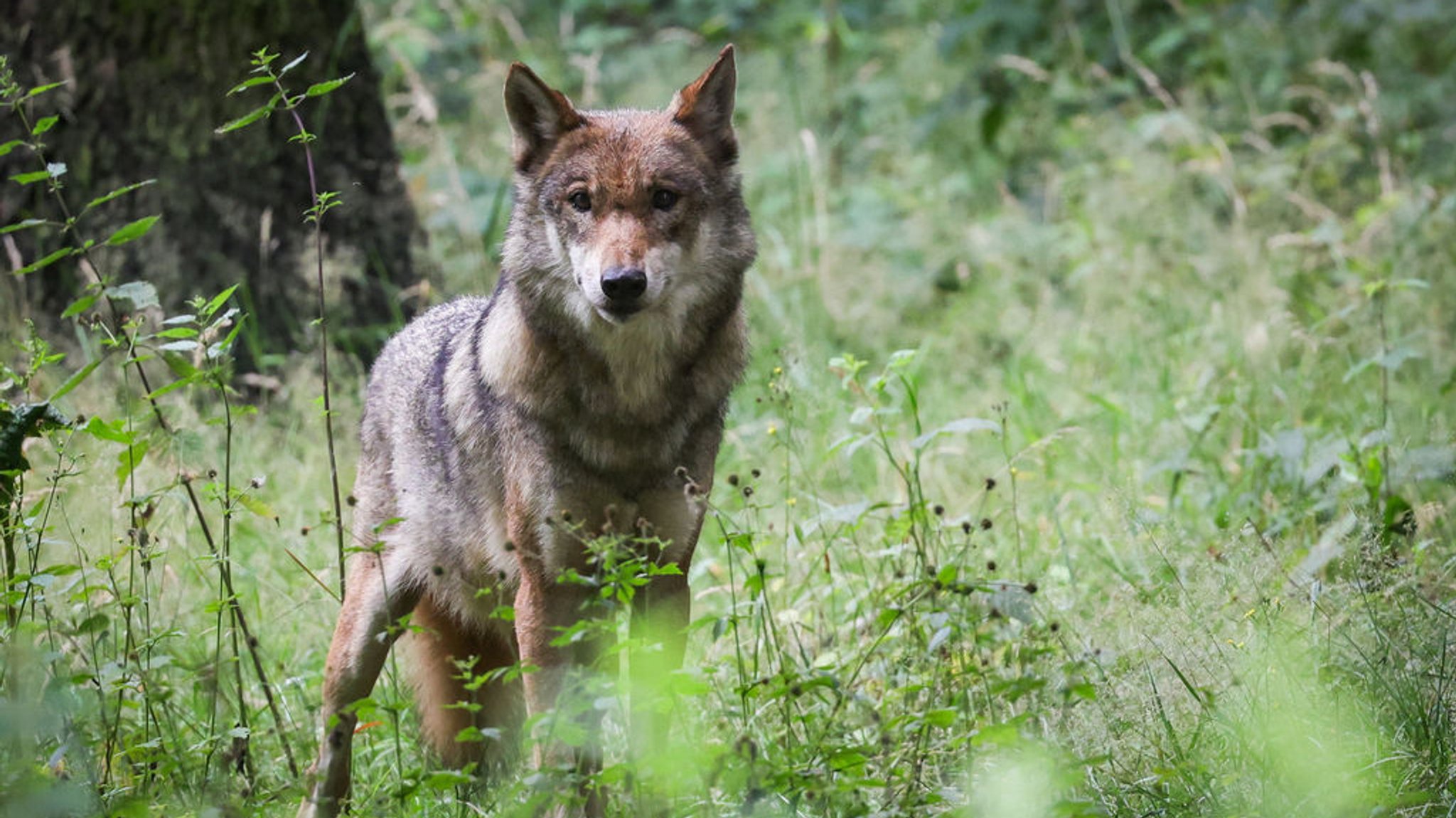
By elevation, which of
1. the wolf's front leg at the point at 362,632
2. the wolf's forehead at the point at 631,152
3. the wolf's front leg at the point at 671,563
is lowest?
the wolf's front leg at the point at 362,632

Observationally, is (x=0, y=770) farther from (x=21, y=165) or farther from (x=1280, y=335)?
(x=1280, y=335)

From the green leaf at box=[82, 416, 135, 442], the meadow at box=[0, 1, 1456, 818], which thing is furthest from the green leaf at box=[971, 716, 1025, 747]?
the green leaf at box=[82, 416, 135, 442]

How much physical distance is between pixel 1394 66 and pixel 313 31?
626 centimetres

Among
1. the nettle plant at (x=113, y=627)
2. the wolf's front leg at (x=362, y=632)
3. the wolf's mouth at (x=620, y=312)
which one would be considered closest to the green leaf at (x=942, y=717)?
the wolf's mouth at (x=620, y=312)

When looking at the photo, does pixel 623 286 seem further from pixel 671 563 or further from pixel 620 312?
pixel 671 563

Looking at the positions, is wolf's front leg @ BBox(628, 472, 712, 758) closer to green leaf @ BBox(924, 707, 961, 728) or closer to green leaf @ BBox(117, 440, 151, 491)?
green leaf @ BBox(924, 707, 961, 728)

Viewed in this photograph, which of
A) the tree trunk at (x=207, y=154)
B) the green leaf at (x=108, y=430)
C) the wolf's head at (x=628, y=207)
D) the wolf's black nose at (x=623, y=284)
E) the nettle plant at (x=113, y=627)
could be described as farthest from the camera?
the tree trunk at (x=207, y=154)

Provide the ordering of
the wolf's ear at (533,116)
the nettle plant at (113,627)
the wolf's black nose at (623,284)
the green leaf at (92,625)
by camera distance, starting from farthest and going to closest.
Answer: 1. the wolf's ear at (533,116)
2. the wolf's black nose at (623,284)
3. the green leaf at (92,625)
4. the nettle plant at (113,627)

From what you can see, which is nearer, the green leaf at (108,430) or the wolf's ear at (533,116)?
the green leaf at (108,430)

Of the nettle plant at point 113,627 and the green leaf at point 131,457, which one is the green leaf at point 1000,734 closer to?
the nettle plant at point 113,627

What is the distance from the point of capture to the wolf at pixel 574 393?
3.32 meters

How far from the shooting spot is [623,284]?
3.14m

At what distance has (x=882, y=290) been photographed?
24.0 ft

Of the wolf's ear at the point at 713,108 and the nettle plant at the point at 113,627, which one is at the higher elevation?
the wolf's ear at the point at 713,108
